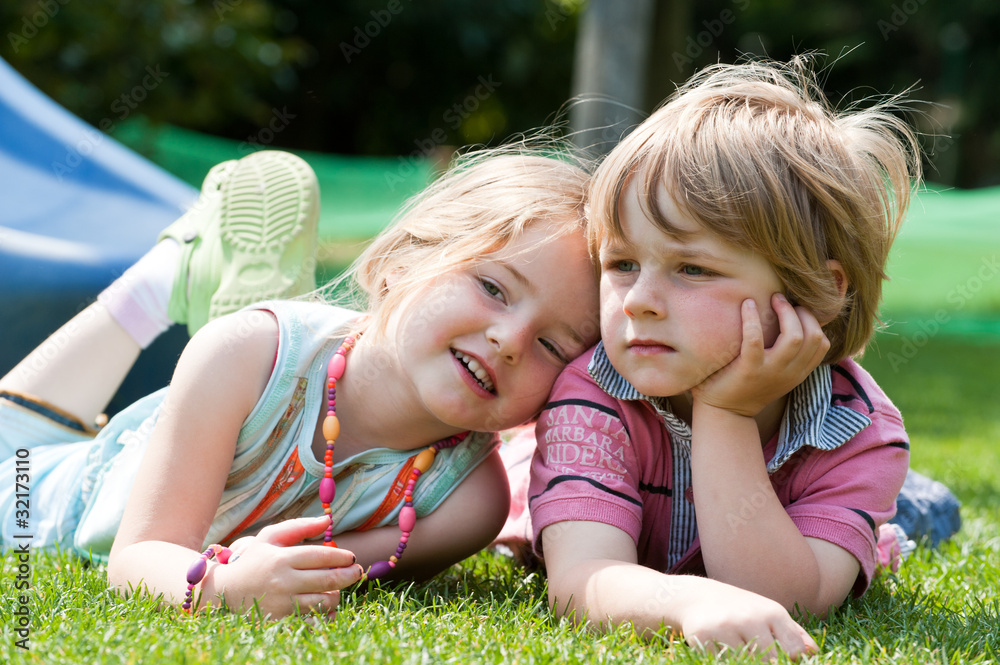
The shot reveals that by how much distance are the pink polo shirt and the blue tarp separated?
169 cm

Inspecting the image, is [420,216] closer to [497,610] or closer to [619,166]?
[619,166]

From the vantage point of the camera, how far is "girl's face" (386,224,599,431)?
182 cm

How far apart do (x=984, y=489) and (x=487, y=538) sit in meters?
2.06

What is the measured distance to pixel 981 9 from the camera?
18.7 meters

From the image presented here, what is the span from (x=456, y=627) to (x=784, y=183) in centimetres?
94

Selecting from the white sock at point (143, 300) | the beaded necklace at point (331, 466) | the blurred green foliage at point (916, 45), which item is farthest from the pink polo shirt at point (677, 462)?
the blurred green foliage at point (916, 45)

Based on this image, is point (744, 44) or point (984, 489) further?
point (744, 44)

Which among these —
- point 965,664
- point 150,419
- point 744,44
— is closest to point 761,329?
point 965,664

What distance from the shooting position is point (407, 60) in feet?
48.4

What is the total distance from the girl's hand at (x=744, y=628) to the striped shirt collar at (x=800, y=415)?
1.31 feet

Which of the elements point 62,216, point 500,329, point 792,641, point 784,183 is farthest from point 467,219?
point 62,216

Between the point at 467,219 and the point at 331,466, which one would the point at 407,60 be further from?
the point at 331,466

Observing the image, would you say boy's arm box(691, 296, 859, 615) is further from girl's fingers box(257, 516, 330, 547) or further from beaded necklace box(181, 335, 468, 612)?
girl's fingers box(257, 516, 330, 547)

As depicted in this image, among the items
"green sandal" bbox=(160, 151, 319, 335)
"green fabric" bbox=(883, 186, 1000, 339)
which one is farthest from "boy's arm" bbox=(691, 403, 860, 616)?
"green fabric" bbox=(883, 186, 1000, 339)
